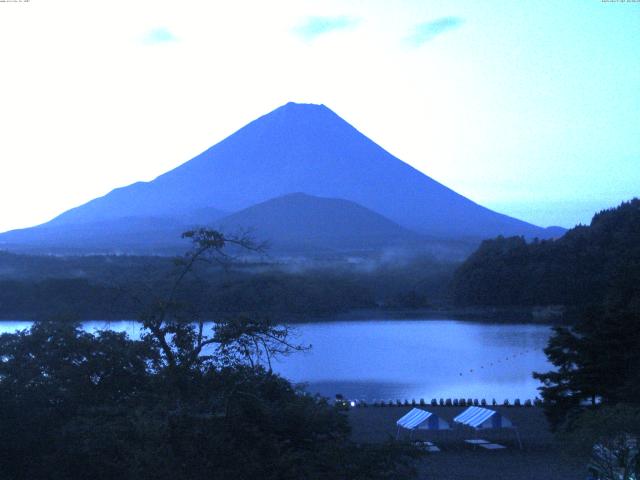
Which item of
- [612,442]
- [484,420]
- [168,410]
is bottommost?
[484,420]

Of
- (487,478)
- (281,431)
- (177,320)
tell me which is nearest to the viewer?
(281,431)

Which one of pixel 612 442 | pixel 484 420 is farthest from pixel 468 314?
pixel 612 442

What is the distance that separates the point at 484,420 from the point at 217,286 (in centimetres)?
394

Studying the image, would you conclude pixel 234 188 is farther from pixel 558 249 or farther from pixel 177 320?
pixel 177 320

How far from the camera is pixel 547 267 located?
2617 centimetres

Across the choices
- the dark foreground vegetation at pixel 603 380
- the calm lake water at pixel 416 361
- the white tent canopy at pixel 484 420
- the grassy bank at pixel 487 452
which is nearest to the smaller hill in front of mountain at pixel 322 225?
the calm lake water at pixel 416 361

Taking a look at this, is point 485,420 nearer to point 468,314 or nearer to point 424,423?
point 424,423

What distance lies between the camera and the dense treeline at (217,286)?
5.60m

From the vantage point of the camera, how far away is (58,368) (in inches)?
174

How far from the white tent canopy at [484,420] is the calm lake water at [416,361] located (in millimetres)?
2653

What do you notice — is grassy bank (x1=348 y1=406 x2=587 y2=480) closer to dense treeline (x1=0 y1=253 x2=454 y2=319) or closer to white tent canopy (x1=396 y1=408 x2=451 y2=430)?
white tent canopy (x1=396 y1=408 x2=451 y2=430)

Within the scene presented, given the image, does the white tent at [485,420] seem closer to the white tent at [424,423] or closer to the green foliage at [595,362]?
the white tent at [424,423]

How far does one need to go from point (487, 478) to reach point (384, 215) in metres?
46.4

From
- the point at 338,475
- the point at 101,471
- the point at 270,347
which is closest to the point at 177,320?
the point at 270,347
